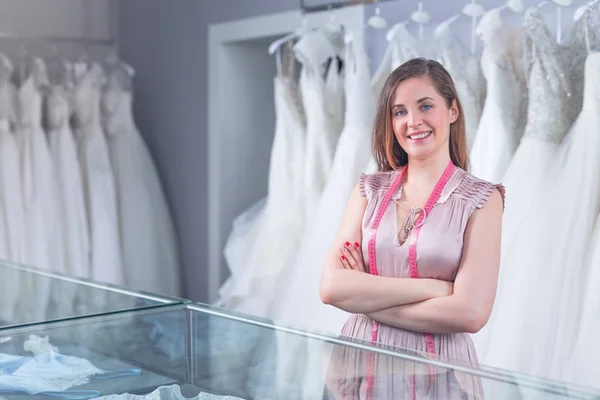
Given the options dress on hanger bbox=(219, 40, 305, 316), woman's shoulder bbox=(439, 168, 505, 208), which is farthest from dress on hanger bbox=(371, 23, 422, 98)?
woman's shoulder bbox=(439, 168, 505, 208)

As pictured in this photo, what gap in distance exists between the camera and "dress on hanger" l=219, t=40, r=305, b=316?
3631 millimetres

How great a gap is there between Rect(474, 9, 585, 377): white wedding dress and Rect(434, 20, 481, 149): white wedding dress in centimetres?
26

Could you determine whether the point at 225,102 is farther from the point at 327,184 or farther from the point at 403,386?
the point at 403,386

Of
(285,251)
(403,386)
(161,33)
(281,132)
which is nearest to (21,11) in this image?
(161,33)

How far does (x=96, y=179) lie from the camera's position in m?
4.38

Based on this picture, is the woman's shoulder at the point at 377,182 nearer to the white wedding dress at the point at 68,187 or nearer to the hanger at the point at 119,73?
the white wedding dress at the point at 68,187

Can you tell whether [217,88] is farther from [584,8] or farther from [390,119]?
[390,119]

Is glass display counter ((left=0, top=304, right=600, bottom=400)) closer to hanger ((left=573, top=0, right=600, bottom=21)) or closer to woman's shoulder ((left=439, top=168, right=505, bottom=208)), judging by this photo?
woman's shoulder ((left=439, top=168, right=505, bottom=208))

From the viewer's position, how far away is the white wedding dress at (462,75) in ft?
9.95

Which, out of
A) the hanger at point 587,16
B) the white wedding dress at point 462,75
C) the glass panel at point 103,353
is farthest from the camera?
the white wedding dress at point 462,75

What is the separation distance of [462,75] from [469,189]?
1.38m

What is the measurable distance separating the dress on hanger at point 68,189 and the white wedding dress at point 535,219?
2.34 meters

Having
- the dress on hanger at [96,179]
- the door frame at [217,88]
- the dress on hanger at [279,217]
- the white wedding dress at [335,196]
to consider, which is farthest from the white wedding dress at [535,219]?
the dress on hanger at [96,179]

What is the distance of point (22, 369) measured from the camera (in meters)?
1.65
